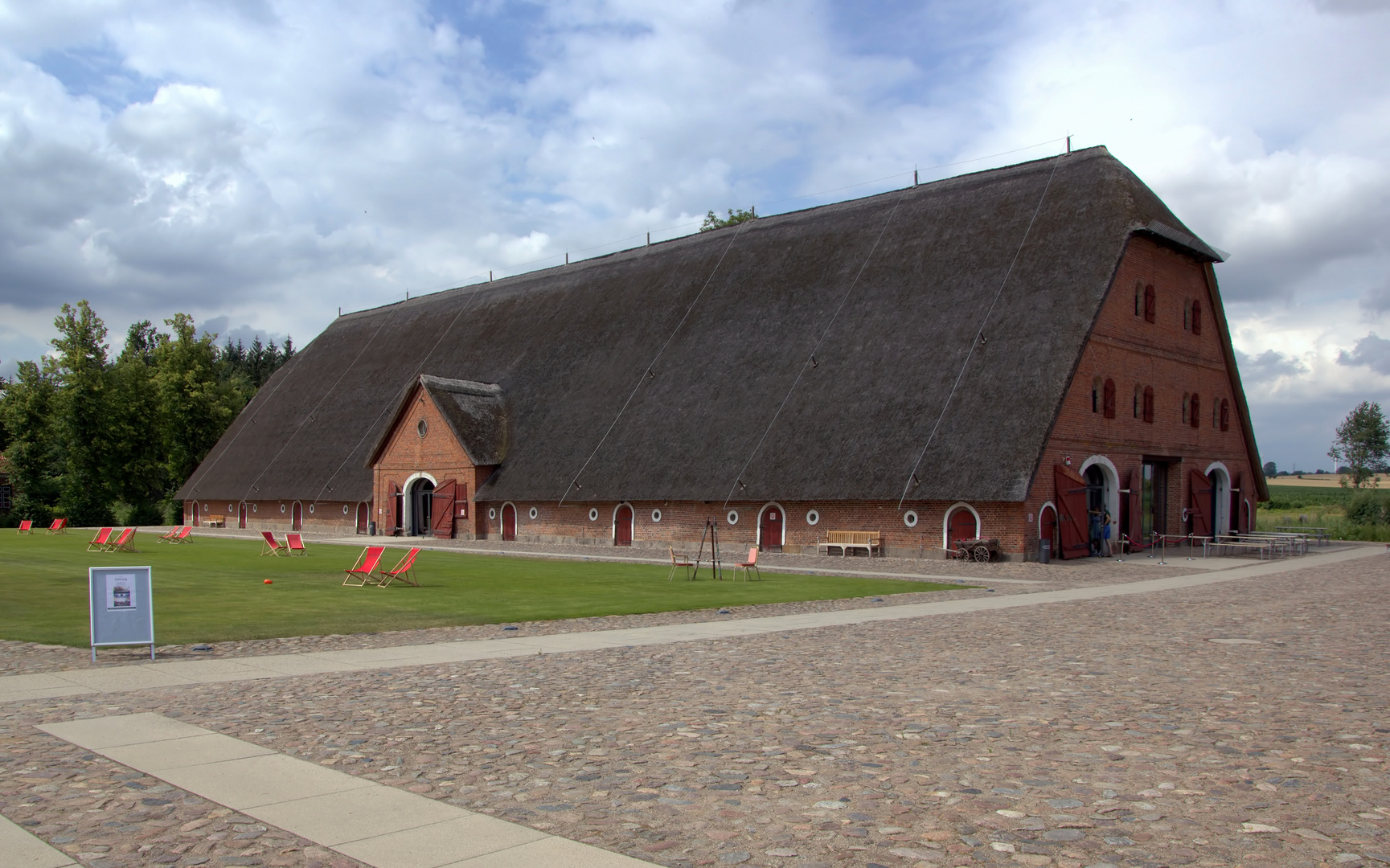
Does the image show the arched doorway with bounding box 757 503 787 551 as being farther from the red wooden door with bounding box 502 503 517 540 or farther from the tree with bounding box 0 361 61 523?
the tree with bounding box 0 361 61 523

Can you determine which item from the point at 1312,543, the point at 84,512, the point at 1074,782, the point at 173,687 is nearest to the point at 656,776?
the point at 1074,782

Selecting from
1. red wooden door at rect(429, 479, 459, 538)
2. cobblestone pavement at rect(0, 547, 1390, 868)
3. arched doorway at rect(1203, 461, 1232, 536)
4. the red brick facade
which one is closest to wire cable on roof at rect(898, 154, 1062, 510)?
the red brick facade

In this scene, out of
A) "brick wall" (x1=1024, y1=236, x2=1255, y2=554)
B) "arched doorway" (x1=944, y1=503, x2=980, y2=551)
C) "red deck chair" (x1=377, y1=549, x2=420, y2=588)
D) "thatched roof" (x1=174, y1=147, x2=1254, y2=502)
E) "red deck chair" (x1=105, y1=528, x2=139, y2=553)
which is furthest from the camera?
"red deck chair" (x1=105, y1=528, x2=139, y2=553)

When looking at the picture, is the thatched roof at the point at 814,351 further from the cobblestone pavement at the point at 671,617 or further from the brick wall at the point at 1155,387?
the cobblestone pavement at the point at 671,617

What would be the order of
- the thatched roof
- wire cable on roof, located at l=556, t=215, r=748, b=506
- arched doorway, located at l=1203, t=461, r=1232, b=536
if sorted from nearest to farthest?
the thatched roof, arched doorway, located at l=1203, t=461, r=1232, b=536, wire cable on roof, located at l=556, t=215, r=748, b=506

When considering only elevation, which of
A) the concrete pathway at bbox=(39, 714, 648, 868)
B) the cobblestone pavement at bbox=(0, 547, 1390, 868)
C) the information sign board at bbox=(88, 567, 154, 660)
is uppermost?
the information sign board at bbox=(88, 567, 154, 660)

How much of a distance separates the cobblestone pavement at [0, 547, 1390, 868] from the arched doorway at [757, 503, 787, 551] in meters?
22.6

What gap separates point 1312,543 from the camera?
4306 cm

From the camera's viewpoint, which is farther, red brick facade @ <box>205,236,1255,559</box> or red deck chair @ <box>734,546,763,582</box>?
red brick facade @ <box>205,236,1255,559</box>

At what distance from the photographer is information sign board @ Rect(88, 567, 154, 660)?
41.0ft

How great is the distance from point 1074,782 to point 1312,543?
42818 millimetres

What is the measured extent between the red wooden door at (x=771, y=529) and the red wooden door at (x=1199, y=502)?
53.8 ft

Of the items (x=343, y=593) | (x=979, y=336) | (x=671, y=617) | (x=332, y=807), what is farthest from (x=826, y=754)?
(x=979, y=336)

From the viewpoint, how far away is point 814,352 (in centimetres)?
3941
